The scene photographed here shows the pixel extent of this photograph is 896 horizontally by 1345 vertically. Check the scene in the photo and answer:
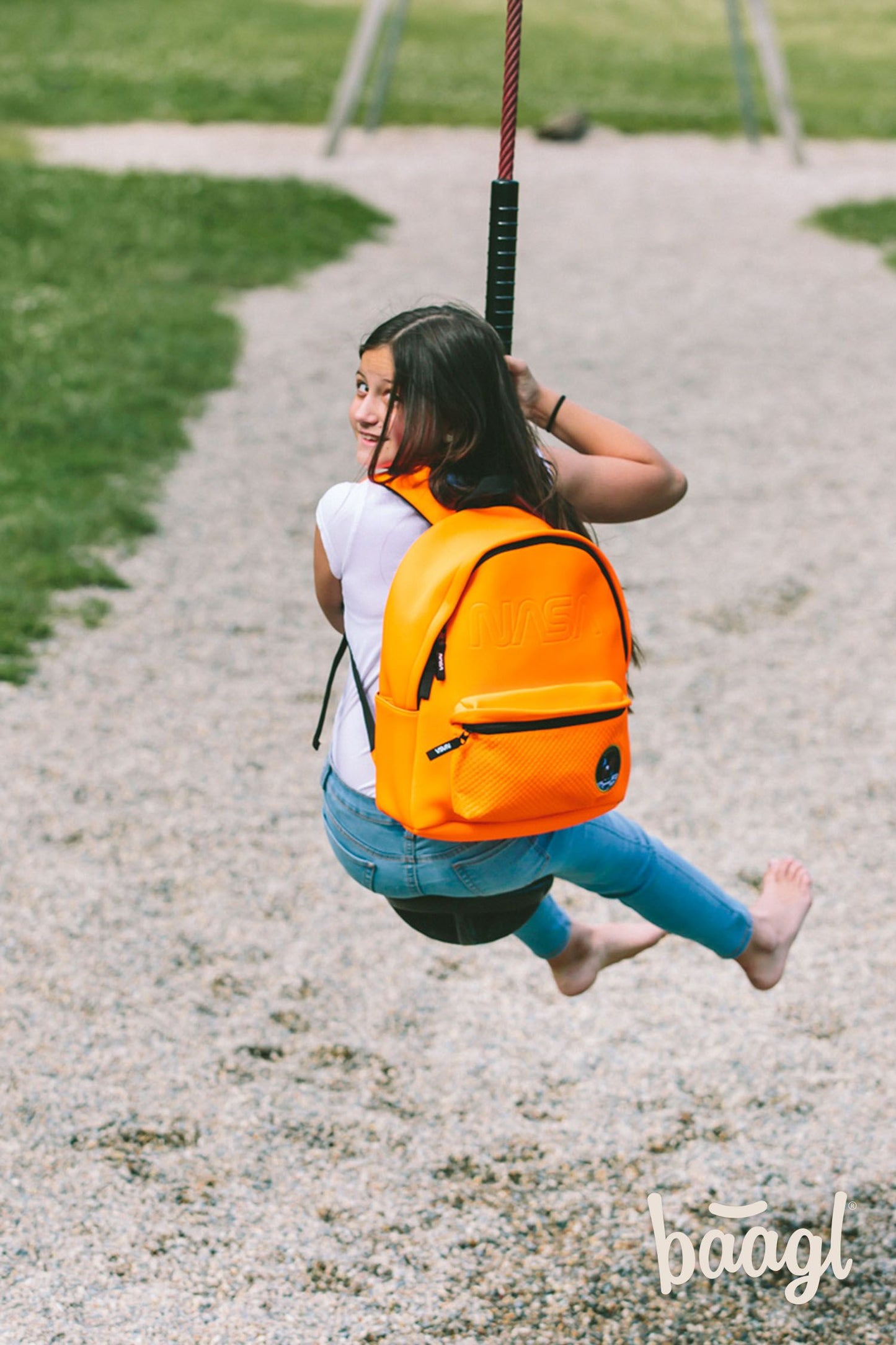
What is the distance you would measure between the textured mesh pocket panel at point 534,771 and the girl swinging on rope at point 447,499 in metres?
0.16

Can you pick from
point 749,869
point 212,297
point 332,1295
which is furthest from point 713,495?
point 332,1295

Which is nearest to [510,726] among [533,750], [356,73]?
[533,750]

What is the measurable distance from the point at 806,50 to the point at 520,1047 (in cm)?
2423

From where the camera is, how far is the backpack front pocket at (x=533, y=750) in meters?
2.40

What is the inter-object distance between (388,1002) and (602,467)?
6.62 feet

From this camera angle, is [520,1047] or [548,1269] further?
[520,1047]

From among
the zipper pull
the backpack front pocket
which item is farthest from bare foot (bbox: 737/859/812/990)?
the zipper pull

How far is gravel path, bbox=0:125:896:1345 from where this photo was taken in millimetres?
3236

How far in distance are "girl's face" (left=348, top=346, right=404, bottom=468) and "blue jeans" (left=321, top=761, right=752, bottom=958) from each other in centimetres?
61

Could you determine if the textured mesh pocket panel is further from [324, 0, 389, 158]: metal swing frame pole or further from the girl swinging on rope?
[324, 0, 389, 158]: metal swing frame pole

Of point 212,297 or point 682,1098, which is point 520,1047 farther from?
point 212,297

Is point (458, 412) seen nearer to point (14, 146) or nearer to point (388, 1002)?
point (388, 1002)

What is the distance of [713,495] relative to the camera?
8.34m

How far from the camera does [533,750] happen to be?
8.00ft
